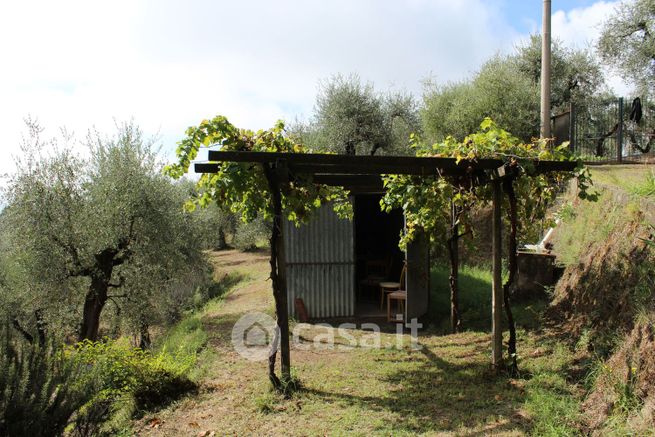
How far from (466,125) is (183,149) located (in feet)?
41.0

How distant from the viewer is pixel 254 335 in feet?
28.0

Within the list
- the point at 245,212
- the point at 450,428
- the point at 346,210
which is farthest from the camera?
the point at 346,210

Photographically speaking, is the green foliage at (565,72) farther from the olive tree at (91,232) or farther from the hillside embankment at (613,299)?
the olive tree at (91,232)

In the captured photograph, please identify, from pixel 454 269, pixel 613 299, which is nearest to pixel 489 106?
pixel 454 269

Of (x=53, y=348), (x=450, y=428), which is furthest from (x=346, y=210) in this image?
(x=53, y=348)

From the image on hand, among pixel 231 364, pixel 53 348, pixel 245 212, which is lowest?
pixel 231 364

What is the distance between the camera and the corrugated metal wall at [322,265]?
958cm

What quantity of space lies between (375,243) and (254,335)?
6.24 metres

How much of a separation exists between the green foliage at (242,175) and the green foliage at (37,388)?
7.31 feet

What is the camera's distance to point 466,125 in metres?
15.5

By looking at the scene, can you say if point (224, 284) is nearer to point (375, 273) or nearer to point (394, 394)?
point (375, 273)

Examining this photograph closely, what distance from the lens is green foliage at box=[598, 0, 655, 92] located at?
15.2 m

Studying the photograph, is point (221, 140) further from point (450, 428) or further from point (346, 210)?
point (450, 428)

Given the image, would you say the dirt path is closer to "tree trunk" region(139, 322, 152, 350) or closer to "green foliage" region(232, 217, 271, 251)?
"tree trunk" region(139, 322, 152, 350)
